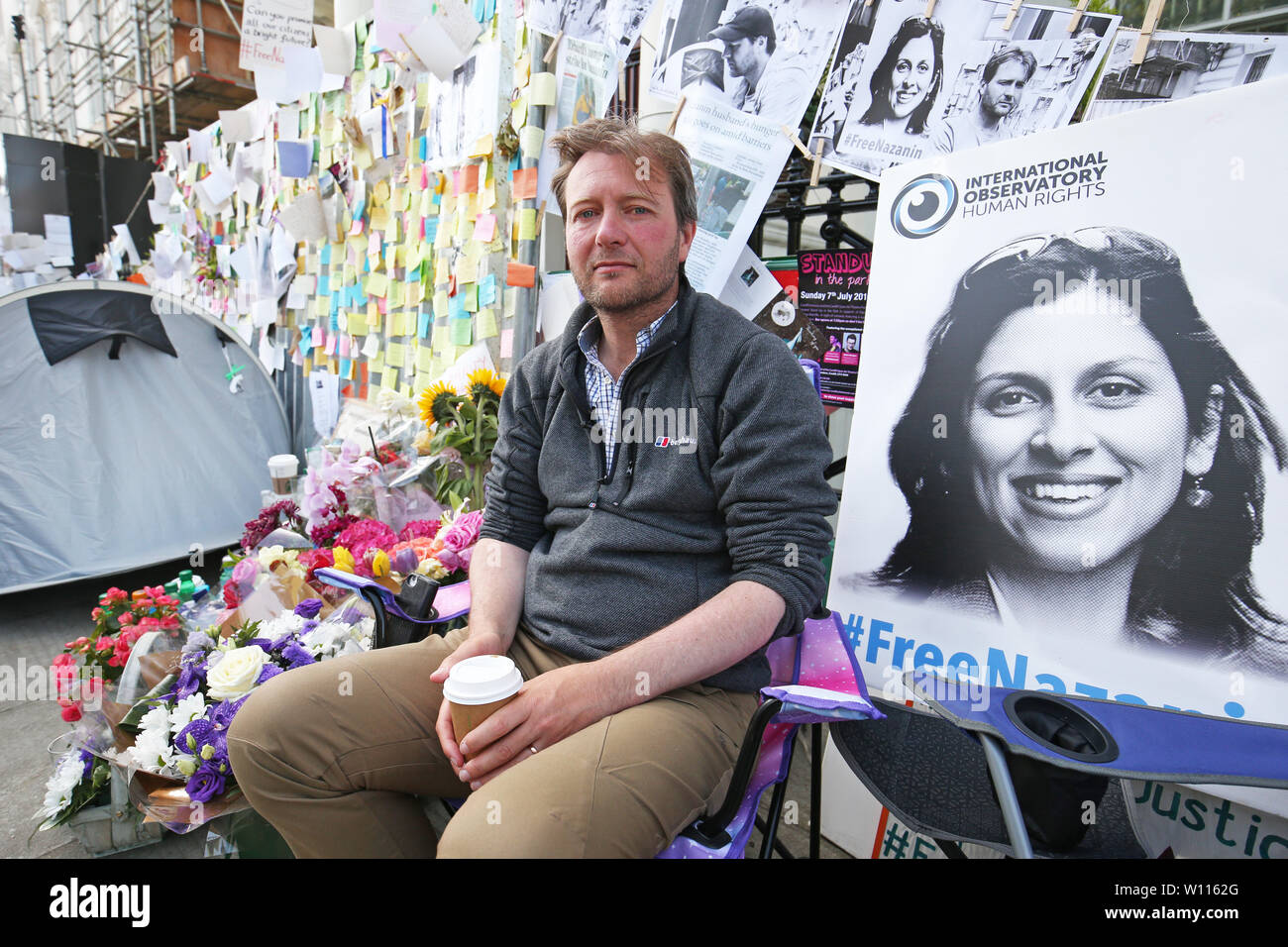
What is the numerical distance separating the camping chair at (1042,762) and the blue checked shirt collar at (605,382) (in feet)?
2.55

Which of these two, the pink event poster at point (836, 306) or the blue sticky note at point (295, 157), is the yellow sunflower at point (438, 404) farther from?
the blue sticky note at point (295, 157)

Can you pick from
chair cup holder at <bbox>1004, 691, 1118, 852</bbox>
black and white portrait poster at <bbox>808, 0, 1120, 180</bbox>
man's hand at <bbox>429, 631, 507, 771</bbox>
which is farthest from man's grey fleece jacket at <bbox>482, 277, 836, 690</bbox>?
black and white portrait poster at <bbox>808, 0, 1120, 180</bbox>

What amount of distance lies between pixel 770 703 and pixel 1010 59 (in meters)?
1.83

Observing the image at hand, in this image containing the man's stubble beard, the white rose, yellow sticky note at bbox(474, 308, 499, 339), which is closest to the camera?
the man's stubble beard

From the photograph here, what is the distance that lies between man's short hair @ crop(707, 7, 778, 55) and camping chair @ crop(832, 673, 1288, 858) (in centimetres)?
211

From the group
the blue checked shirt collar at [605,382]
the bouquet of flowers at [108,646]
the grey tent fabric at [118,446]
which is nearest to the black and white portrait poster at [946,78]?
the blue checked shirt collar at [605,382]

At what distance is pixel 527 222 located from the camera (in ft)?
9.71

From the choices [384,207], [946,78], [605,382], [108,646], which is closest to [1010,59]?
[946,78]

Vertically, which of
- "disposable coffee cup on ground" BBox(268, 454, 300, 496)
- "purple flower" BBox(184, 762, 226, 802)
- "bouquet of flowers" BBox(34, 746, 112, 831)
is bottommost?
"bouquet of flowers" BBox(34, 746, 112, 831)

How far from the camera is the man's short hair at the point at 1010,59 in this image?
5.54 feet

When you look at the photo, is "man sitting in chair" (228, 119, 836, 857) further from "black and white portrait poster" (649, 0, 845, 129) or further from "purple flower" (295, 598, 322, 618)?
"black and white portrait poster" (649, 0, 845, 129)

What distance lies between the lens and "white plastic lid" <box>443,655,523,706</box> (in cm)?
99
